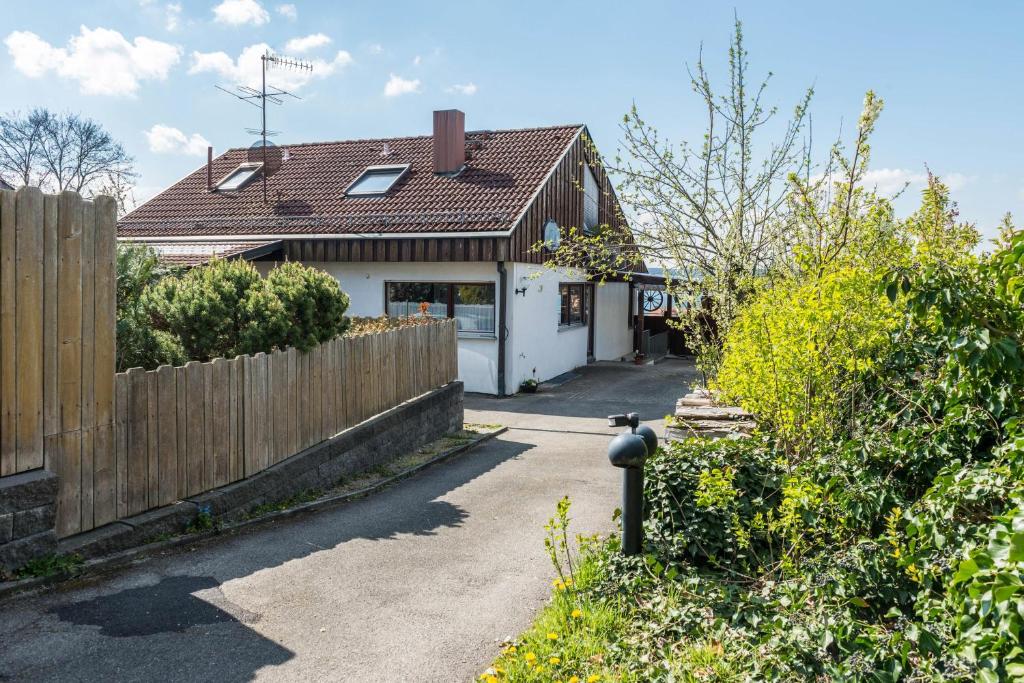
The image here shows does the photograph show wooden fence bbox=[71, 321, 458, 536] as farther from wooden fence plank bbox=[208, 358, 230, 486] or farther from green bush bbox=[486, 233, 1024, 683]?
green bush bbox=[486, 233, 1024, 683]

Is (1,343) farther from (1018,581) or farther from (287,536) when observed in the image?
(1018,581)

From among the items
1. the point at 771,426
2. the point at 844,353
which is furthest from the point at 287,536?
the point at 844,353

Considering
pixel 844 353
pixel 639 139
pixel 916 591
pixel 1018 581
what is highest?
pixel 639 139

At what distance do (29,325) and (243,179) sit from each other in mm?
18335

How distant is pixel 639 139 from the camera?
9.62m

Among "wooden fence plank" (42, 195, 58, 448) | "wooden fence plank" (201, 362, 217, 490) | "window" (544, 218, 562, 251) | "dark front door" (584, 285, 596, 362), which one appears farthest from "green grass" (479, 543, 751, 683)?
"dark front door" (584, 285, 596, 362)

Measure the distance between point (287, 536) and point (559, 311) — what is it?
14.1 metres

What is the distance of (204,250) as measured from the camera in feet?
56.9

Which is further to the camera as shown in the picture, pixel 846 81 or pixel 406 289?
pixel 406 289

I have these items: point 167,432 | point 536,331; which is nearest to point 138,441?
point 167,432

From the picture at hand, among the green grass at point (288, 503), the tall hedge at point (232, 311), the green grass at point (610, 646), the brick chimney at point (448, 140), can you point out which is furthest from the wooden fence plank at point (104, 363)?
the brick chimney at point (448, 140)

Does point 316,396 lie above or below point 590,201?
below

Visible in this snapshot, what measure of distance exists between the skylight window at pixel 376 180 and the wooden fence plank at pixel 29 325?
45.8 feet

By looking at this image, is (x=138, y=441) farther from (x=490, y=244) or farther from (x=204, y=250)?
(x=204, y=250)
